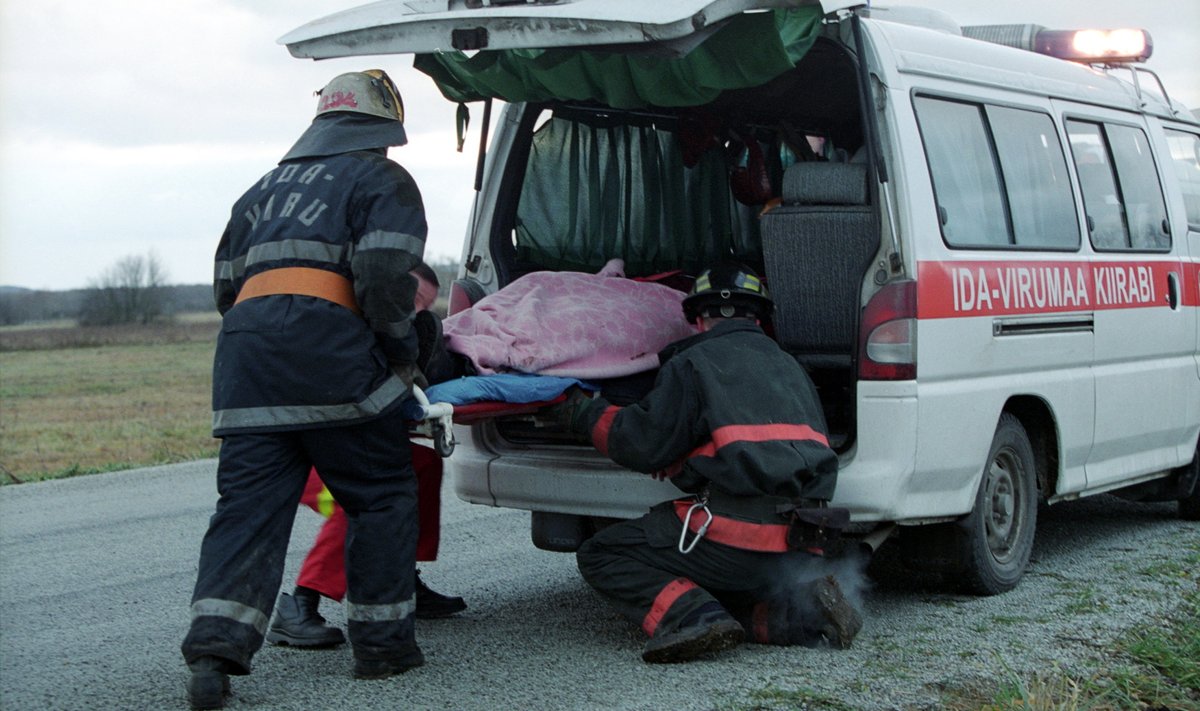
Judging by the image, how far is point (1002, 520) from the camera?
5.81 m

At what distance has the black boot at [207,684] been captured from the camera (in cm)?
424

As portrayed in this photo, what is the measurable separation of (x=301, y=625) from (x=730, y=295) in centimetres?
189

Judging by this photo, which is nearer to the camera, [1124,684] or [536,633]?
[1124,684]

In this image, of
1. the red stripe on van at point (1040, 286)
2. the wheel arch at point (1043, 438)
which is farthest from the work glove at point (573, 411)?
the wheel arch at point (1043, 438)

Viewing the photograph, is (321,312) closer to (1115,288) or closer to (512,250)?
(512,250)

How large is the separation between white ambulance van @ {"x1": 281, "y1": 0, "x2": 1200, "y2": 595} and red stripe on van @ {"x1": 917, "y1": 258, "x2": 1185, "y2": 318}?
1 centimetres

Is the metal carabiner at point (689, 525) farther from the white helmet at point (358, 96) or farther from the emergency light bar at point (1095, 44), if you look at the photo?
the emergency light bar at point (1095, 44)

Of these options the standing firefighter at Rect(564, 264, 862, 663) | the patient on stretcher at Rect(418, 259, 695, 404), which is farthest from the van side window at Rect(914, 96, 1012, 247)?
the patient on stretcher at Rect(418, 259, 695, 404)

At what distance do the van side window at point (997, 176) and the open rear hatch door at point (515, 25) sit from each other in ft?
2.52

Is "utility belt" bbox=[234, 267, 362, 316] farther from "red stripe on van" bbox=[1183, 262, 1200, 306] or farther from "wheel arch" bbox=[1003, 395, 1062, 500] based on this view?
"red stripe on van" bbox=[1183, 262, 1200, 306]

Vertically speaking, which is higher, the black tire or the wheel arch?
the wheel arch

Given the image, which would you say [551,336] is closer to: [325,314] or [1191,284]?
[325,314]

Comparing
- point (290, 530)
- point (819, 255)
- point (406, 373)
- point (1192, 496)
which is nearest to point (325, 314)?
point (406, 373)

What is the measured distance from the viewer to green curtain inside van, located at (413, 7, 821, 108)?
4.87 metres
